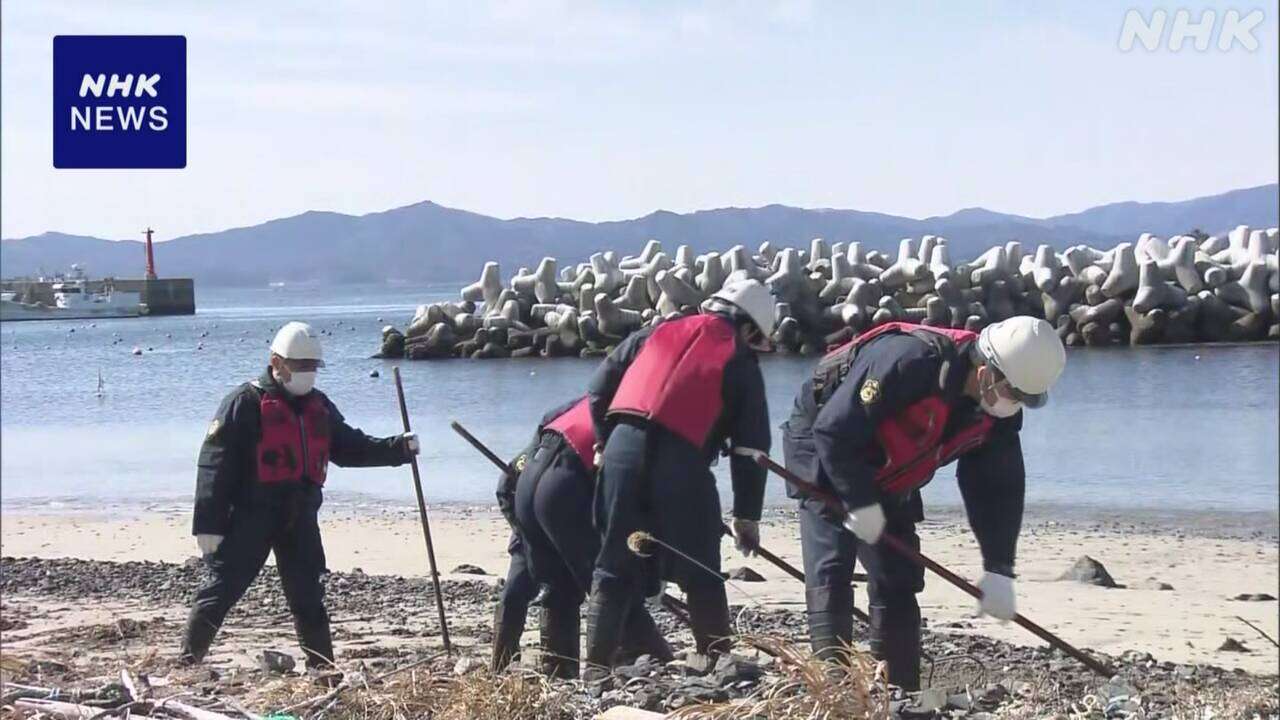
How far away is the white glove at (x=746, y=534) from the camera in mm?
6473

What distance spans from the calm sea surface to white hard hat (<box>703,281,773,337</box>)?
14.7 feet

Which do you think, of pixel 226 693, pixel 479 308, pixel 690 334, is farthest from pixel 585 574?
pixel 479 308

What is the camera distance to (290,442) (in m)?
6.84

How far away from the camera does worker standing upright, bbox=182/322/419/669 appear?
22.3 ft

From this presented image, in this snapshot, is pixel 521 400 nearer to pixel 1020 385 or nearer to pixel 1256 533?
pixel 1256 533

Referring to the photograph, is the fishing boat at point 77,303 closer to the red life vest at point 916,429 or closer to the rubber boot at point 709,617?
the rubber boot at point 709,617

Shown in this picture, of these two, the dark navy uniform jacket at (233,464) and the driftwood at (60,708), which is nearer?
the driftwood at (60,708)

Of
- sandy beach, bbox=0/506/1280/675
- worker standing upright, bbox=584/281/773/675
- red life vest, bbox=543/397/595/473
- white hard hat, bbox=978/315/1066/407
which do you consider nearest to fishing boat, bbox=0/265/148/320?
sandy beach, bbox=0/506/1280/675

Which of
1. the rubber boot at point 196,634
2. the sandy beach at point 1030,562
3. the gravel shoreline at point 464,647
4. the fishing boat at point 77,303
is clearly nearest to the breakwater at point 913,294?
A: the fishing boat at point 77,303

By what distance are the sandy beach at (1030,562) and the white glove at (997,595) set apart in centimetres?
254

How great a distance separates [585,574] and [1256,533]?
9282 mm

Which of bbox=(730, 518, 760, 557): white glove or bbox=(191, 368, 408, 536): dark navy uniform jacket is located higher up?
bbox=(191, 368, 408, 536): dark navy uniform jacket

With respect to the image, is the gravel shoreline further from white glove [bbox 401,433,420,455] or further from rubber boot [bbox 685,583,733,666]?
white glove [bbox 401,433,420,455]

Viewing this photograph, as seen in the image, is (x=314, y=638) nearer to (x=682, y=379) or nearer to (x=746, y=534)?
(x=746, y=534)
